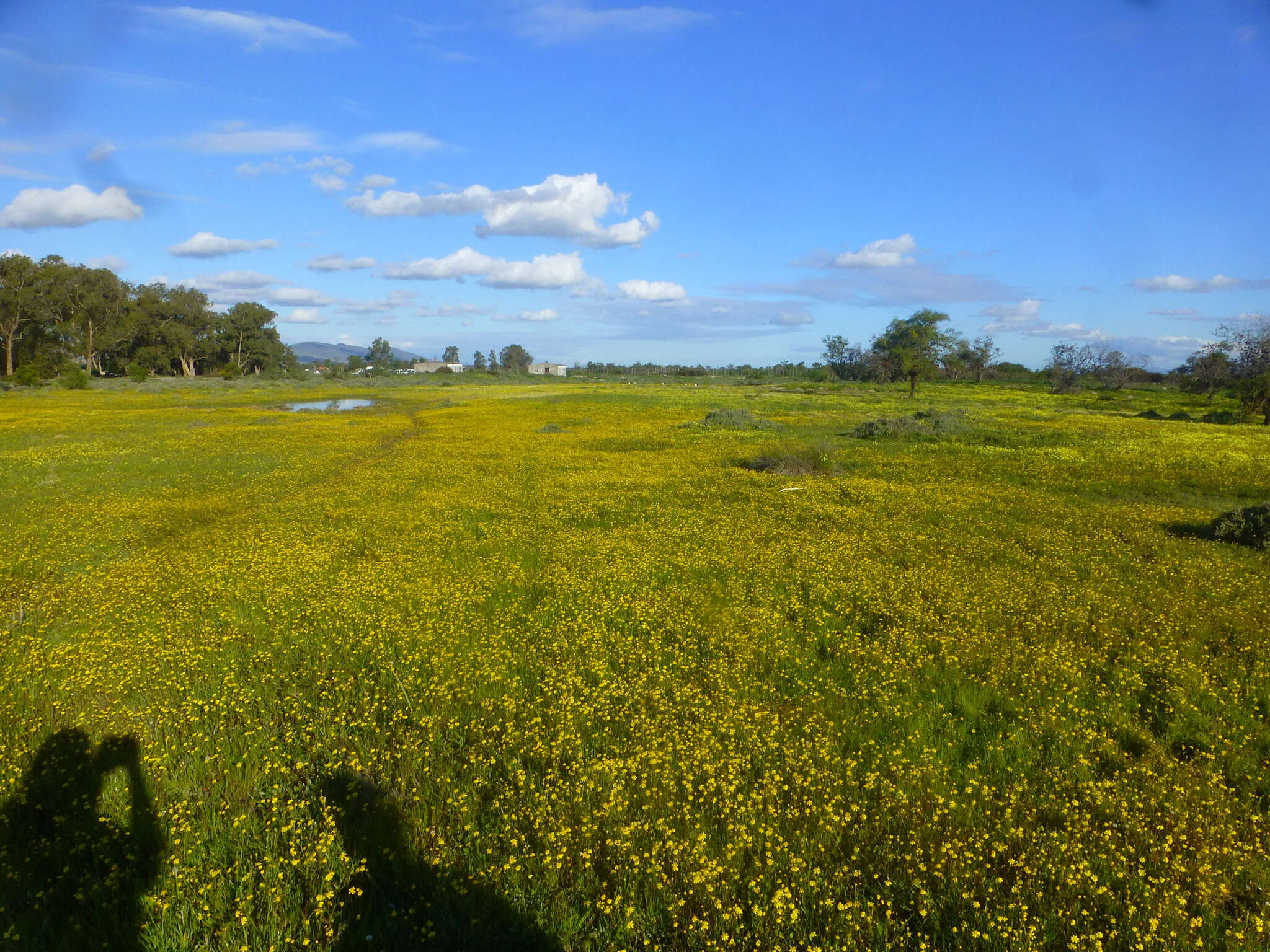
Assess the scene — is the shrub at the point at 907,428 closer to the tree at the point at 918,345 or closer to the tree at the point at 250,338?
the tree at the point at 918,345

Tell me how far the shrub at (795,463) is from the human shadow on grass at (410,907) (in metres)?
18.5

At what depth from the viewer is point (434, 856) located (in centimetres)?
504

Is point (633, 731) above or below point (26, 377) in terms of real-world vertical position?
below

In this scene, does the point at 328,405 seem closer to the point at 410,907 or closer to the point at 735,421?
the point at 735,421

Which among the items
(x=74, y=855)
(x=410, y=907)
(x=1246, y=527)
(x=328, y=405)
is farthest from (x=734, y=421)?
(x=328, y=405)

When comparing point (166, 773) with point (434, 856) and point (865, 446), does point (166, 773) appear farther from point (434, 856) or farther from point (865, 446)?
point (865, 446)

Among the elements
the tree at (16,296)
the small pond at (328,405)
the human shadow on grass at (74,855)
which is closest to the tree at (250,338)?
the tree at (16,296)

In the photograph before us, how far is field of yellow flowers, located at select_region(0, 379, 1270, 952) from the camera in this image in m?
4.57

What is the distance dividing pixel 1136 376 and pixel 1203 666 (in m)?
119

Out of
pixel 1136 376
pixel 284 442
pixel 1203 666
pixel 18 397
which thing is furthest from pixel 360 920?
pixel 1136 376

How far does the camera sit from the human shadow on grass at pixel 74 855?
14.1 feet

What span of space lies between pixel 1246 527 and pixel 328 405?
62.8m

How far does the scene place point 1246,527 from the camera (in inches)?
533

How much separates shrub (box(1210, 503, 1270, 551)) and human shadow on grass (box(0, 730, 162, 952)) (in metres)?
18.5
